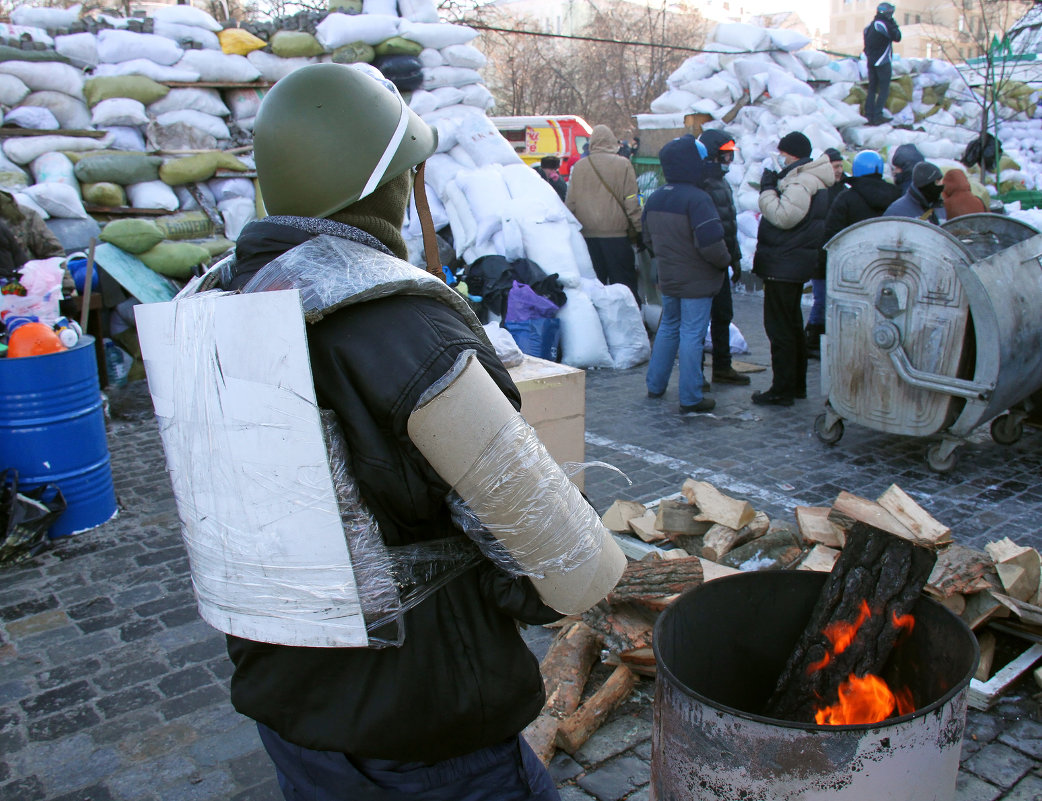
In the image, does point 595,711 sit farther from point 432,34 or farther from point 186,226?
point 432,34

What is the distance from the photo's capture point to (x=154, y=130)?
8.99m

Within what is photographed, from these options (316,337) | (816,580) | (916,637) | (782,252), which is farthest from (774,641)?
(782,252)

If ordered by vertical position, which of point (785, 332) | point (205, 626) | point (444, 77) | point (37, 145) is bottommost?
point (205, 626)

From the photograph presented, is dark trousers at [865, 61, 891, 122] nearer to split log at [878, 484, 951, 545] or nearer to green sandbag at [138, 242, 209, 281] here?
green sandbag at [138, 242, 209, 281]

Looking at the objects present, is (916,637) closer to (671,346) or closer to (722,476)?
(722,476)

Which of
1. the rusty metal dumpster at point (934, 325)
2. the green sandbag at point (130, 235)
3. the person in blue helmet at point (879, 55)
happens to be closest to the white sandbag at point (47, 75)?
the green sandbag at point (130, 235)

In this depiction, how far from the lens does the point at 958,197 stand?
22.1 feet

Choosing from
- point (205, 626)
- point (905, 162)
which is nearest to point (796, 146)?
point (905, 162)

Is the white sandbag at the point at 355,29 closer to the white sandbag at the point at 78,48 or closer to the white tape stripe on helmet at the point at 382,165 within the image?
the white sandbag at the point at 78,48

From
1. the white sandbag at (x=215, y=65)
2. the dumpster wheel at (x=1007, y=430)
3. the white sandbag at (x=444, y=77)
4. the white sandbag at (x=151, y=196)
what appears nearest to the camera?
the dumpster wheel at (x=1007, y=430)

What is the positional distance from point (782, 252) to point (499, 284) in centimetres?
268

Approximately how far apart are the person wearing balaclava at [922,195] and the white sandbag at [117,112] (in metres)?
7.41

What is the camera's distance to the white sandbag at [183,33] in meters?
9.72

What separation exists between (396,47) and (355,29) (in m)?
0.50
